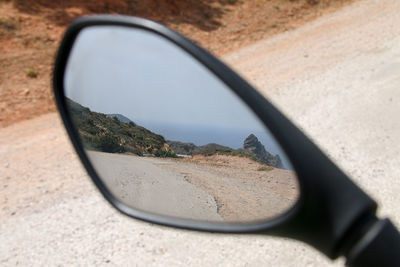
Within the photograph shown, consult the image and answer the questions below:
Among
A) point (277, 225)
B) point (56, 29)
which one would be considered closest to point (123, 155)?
point (277, 225)

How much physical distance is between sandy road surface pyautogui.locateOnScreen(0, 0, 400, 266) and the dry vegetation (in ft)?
6.02

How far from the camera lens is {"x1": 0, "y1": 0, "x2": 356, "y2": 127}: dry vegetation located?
9.45 meters

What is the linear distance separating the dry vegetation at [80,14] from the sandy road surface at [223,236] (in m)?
1.84

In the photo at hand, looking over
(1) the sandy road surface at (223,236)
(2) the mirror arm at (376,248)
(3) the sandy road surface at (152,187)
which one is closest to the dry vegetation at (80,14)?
(1) the sandy road surface at (223,236)

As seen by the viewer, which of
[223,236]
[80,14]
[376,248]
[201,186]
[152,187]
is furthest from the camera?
[80,14]

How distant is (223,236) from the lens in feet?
10.2

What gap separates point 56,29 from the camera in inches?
521

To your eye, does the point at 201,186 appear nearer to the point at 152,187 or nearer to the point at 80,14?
the point at 152,187

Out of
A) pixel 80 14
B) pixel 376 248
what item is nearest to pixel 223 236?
pixel 376 248

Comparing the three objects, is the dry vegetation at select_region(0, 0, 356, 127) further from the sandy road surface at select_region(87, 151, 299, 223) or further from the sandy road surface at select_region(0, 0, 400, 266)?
the sandy road surface at select_region(87, 151, 299, 223)

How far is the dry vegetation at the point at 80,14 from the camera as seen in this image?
9.45 meters

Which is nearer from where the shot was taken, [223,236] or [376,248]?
[376,248]

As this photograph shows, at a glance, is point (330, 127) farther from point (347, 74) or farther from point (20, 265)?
point (20, 265)

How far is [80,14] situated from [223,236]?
13.1 meters
